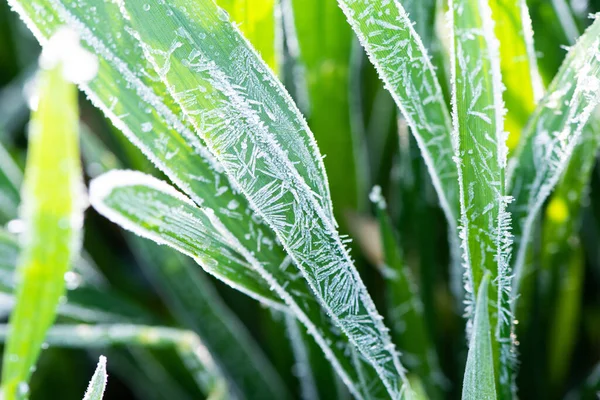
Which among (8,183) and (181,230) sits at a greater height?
(8,183)

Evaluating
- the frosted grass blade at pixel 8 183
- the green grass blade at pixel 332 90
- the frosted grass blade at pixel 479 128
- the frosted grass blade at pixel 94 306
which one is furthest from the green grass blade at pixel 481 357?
the frosted grass blade at pixel 8 183

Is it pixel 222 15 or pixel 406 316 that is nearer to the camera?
→ pixel 222 15

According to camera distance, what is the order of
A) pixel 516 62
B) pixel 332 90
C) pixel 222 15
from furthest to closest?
1. pixel 332 90
2. pixel 516 62
3. pixel 222 15

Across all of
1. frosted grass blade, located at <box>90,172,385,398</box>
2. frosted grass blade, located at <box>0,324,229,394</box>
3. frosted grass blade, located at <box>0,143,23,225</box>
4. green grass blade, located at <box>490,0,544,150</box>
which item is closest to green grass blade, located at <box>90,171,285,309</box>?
frosted grass blade, located at <box>90,172,385,398</box>

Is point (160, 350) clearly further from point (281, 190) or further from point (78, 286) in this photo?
point (281, 190)

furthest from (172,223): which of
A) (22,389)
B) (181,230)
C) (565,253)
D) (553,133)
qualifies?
(565,253)

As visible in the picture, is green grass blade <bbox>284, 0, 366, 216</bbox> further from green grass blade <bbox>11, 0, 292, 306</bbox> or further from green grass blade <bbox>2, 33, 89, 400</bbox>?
green grass blade <bbox>2, 33, 89, 400</bbox>

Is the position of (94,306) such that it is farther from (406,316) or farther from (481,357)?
(481,357)
